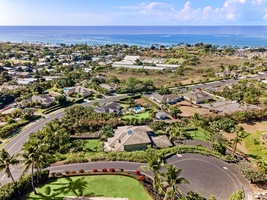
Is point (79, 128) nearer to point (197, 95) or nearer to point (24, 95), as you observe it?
point (24, 95)

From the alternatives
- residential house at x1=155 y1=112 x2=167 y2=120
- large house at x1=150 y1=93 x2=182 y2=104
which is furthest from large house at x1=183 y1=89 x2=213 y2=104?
residential house at x1=155 y1=112 x2=167 y2=120

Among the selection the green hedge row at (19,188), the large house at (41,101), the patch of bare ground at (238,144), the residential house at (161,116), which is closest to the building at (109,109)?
the residential house at (161,116)

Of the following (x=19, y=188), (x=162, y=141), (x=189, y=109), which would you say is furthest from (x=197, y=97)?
(x=19, y=188)

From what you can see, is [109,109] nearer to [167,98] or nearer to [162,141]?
[167,98]

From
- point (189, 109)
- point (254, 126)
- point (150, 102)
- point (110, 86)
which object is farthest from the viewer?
point (110, 86)

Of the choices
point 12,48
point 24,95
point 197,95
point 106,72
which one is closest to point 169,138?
point 197,95

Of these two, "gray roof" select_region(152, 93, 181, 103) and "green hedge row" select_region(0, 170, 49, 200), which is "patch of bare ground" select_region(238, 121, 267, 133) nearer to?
"gray roof" select_region(152, 93, 181, 103)
